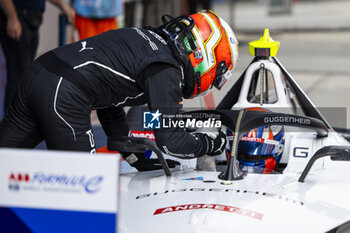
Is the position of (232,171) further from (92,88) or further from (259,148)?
(92,88)

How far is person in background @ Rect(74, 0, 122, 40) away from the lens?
21.5 ft

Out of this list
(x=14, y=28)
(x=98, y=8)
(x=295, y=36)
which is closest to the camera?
(x=14, y=28)

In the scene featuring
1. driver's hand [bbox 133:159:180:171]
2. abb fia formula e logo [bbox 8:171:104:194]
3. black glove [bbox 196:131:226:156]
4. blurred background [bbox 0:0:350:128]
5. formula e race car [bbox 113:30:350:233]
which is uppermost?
abb fia formula e logo [bbox 8:171:104:194]

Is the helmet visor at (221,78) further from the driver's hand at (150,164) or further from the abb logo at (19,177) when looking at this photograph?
the abb logo at (19,177)

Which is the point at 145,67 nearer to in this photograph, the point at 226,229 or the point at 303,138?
the point at 226,229

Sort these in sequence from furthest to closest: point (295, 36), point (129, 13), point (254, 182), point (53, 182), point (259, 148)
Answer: point (295, 36) → point (129, 13) → point (259, 148) → point (254, 182) → point (53, 182)

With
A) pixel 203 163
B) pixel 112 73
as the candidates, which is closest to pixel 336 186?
pixel 203 163

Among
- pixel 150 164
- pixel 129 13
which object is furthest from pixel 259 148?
pixel 129 13

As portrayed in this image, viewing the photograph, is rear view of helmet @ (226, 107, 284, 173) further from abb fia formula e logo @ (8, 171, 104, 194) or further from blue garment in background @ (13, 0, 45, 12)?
blue garment in background @ (13, 0, 45, 12)

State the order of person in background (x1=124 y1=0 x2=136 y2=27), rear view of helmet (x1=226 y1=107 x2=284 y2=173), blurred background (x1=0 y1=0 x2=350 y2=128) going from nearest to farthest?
rear view of helmet (x1=226 y1=107 x2=284 y2=173), blurred background (x1=0 y1=0 x2=350 y2=128), person in background (x1=124 y1=0 x2=136 y2=27)

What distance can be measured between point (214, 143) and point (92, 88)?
0.66 m

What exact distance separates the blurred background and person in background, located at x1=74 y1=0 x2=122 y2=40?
21 centimetres

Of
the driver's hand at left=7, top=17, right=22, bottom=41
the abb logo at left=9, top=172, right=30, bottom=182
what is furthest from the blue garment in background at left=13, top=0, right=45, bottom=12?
the abb logo at left=9, top=172, right=30, bottom=182

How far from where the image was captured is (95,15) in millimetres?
6582
